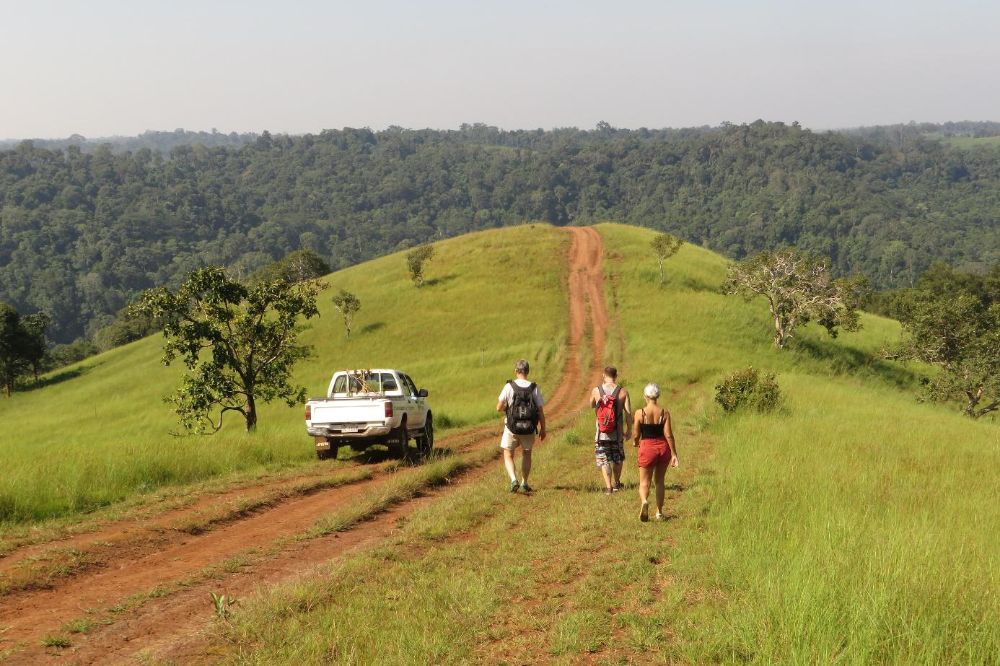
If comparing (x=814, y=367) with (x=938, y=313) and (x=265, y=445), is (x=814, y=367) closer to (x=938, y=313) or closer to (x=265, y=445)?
(x=938, y=313)

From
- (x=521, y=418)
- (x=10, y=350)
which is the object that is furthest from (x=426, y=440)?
(x=10, y=350)

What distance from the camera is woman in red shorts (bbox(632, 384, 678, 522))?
34.1 ft

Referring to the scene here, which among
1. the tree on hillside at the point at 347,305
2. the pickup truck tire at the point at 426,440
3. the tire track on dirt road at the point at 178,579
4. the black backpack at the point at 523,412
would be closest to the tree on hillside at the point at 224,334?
the pickup truck tire at the point at 426,440

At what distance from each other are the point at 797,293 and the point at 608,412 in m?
40.5

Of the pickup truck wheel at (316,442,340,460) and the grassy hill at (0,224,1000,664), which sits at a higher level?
the grassy hill at (0,224,1000,664)

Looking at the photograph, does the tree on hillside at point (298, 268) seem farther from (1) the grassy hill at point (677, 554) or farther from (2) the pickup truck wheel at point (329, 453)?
(2) the pickup truck wheel at point (329, 453)

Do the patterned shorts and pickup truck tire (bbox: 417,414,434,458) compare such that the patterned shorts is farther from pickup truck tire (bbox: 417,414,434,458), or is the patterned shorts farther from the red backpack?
pickup truck tire (bbox: 417,414,434,458)

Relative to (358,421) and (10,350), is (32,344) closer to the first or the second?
(10,350)

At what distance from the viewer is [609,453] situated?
12594mm

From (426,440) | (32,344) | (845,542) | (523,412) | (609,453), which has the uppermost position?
(523,412)

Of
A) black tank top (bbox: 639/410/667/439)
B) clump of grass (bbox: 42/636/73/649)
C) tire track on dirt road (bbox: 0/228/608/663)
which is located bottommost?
tire track on dirt road (bbox: 0/228/608/663)

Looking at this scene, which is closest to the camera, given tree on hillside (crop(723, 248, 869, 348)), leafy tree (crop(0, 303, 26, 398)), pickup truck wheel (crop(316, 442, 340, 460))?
pickup truck wheel (crop(316, 442, 340, 460))

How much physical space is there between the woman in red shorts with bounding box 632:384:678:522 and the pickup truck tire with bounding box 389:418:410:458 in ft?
26.7

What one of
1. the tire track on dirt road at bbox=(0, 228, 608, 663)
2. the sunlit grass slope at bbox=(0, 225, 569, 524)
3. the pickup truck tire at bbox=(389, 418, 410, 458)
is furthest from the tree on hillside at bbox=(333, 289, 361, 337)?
the tire track on dirt road at bbox=(0, 228, 608, 663)
